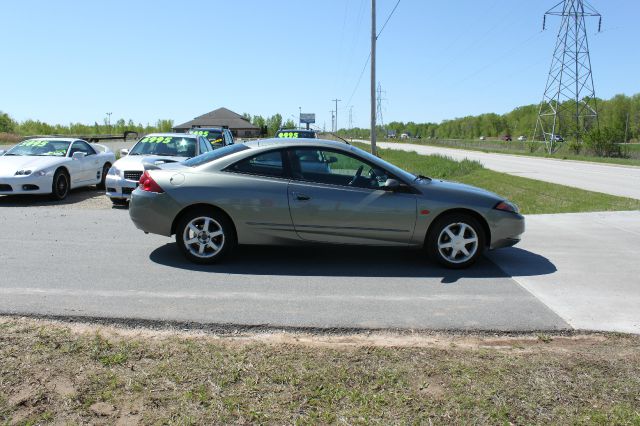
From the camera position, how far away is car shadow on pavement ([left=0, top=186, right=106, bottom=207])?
11.1 m

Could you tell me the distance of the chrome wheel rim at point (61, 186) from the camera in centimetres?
1173

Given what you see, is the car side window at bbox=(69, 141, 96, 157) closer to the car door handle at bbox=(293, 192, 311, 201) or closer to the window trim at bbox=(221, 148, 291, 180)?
the window trim at bbox=(221, 148, 291, 180)

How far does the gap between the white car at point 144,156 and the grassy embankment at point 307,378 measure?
6998 millimetres

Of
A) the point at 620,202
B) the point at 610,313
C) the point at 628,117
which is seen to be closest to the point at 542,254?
the point at 610,313

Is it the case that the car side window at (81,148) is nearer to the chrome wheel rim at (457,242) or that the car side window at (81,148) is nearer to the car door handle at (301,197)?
the car door handle at (301,197)

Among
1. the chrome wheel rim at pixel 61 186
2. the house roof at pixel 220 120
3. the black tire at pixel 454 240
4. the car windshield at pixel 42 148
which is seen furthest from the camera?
the house roof at pixel 220 120

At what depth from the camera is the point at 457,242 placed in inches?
251

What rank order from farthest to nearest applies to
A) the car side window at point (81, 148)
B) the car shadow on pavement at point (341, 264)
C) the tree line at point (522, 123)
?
the tree line at point (522, 123) < the car side window at point (81, 148) < the car shadow on pavement at point (341, 264)

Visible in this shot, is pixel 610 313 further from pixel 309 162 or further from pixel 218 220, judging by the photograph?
pixel 218 220

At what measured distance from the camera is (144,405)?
3.05 metres

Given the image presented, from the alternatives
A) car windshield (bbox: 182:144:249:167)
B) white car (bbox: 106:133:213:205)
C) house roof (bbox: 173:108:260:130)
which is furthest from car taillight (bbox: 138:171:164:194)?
house roof (bbox: 173:108:260:130)

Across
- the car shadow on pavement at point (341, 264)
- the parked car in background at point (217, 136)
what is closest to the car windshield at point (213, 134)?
the parked car in background at point (217, 136)

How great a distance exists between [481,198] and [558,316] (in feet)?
6.34

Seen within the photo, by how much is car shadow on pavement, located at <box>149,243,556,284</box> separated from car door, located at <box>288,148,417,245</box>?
32 cm
